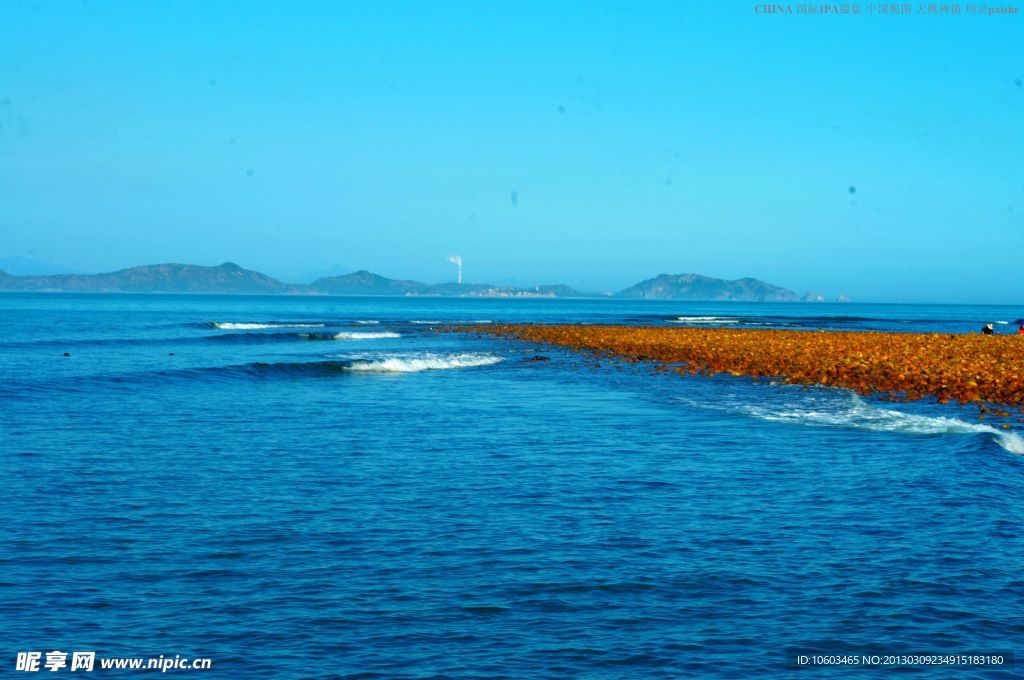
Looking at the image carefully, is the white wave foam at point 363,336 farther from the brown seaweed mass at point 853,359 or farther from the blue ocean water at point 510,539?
the blue ocean water at point 510,539

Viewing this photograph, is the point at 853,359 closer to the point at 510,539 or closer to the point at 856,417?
the point at 856,417

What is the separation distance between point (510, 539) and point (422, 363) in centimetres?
3356

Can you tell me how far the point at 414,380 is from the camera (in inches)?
1455

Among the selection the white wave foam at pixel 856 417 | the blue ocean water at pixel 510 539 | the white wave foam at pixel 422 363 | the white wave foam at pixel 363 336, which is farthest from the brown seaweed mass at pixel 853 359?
the white wave foam at pixel 363 336

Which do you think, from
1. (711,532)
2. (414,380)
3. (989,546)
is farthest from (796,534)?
(414,380)

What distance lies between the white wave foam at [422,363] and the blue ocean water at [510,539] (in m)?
17.0

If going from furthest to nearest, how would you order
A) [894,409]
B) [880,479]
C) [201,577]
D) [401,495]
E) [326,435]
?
[894,409] → [326,435] → [880,479] → [401,495] → [201,577]

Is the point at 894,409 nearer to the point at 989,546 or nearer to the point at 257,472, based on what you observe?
the point at 989,546

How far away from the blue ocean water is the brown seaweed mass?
685 cm

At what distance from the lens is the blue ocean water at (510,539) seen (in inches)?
329

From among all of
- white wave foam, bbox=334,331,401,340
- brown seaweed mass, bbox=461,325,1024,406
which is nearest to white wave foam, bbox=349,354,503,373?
brown seaweed mass, bbox=461,325,1024,406

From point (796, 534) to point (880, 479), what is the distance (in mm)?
4570

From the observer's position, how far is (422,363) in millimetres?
44969

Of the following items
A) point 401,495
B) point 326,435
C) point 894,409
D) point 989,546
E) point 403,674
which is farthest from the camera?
point 894,409
